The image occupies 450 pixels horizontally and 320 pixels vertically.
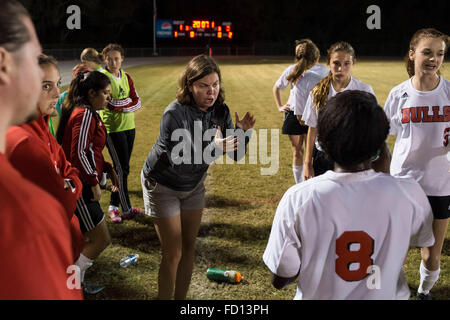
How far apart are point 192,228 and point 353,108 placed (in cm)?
178

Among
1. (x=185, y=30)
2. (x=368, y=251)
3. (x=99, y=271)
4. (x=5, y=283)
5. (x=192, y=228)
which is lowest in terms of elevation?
(x=99, y=271)

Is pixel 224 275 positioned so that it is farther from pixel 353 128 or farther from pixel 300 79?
pixel 300 79

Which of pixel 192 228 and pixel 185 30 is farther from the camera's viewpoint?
pixel 185 30

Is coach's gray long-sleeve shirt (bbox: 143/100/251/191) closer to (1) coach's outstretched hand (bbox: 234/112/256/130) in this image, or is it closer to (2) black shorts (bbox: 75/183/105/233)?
(1) coach's outstretched hand (bbox: 234/112/256/130)

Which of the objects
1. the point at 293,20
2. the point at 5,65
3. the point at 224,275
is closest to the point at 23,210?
the point at 5,65

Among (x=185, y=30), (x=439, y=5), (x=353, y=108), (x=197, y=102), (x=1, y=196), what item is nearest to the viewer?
(x=1, y=196)

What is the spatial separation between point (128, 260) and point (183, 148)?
186 cm

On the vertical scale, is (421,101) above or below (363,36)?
below

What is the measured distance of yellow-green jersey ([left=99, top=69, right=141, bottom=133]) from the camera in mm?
5117

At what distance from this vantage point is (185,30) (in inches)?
1597

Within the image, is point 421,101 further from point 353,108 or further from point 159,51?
point 159,51

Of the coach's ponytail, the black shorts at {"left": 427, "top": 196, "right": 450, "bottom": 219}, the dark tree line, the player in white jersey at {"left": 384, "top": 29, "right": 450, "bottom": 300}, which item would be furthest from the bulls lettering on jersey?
the dark tree line

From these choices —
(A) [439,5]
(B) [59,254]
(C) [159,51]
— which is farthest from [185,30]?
(B) [59,254]

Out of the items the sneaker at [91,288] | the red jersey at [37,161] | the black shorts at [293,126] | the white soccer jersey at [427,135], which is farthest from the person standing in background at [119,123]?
the white soccer jersey at [427,135]
